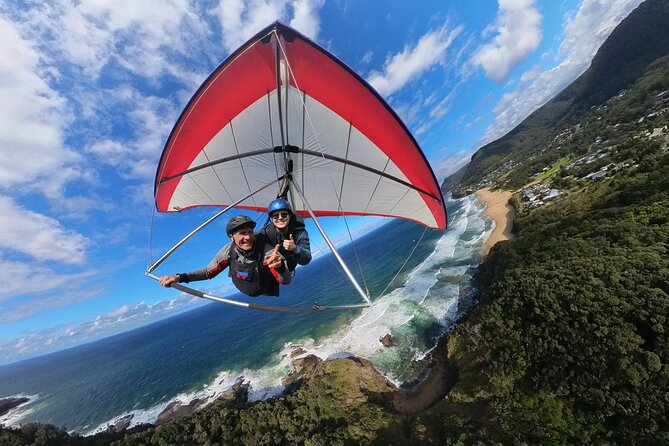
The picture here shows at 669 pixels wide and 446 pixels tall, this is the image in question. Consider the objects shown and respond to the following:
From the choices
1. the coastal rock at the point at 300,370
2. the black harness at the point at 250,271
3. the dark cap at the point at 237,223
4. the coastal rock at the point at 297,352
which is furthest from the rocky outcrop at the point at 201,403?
the dark cap at the point at 237,223

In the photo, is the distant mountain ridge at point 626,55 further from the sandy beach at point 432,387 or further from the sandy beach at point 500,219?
the sandy beach at point 432,387

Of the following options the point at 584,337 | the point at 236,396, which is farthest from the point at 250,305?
the point at 236,396

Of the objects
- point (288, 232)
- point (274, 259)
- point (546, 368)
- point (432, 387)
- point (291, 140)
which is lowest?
point (432, 387)

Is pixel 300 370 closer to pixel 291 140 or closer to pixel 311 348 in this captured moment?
pixel 311 348

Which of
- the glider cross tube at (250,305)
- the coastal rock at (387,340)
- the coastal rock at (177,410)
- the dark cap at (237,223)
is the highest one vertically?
the dark cap at (237,223)

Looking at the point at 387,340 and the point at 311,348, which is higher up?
the point at 311,348

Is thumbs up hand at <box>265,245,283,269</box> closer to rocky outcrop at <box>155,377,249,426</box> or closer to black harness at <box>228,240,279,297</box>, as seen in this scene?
black harness at <box>228,240,279,297</box>
